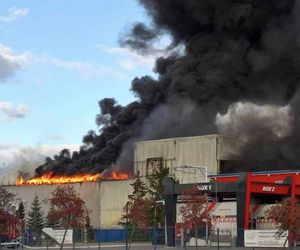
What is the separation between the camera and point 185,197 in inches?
1793

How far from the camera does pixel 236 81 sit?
82562mm

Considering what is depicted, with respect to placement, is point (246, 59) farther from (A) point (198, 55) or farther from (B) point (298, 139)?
(B) point (298, 139)

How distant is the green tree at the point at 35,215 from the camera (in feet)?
276

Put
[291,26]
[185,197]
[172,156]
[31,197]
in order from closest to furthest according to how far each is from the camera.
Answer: [185,197], [291,26], [172,156], [31,197]

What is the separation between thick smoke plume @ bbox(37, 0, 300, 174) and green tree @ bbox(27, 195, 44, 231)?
17811 mm

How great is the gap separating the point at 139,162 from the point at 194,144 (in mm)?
10119

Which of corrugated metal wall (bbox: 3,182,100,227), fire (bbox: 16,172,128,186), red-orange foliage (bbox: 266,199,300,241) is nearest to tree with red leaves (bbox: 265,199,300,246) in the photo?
red-orange foliage (bbox: 266,199,300,241)

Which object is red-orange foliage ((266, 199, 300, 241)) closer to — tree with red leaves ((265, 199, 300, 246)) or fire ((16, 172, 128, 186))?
tree with red leaves ((265, 199, 300, 246))

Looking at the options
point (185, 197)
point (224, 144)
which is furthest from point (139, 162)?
point (185, 197)

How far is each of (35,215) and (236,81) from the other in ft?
113

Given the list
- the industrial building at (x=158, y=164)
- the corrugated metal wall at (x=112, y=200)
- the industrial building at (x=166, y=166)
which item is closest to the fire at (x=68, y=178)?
the industrial building at (x=166, y=166)

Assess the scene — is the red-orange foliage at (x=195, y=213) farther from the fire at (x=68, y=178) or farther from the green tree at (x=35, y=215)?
the fire at (x=68, y=178)

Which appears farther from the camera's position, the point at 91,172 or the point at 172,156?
the point at 91,172

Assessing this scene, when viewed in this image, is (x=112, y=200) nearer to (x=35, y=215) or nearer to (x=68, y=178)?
(x=35, y=215)
